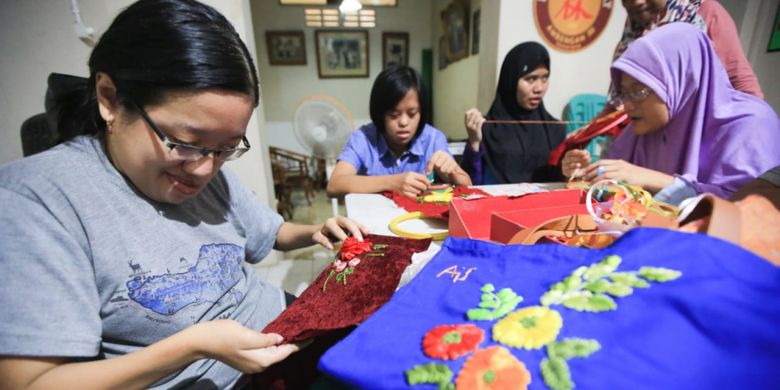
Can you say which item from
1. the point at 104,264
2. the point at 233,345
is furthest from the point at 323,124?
the point at 233,345

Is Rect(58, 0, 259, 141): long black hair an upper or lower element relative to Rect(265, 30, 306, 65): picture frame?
lower

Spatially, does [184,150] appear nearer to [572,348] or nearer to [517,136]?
[572,348]

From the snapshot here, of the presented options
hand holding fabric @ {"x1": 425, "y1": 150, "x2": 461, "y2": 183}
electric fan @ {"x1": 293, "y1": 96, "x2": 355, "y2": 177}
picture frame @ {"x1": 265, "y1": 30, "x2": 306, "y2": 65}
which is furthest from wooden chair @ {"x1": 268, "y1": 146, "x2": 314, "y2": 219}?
hand holding fabric @ {"x1": 425, "y1": 150, "x2": 461, "y2": 183}

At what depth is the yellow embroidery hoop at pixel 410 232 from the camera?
1123 millimetres

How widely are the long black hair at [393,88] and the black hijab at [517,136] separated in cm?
75

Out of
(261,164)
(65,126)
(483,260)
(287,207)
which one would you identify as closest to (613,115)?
(483,260)

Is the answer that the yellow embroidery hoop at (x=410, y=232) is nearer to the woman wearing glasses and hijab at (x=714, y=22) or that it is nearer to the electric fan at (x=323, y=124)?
the woman wearing glasses and hijab at (x=714, y=22)

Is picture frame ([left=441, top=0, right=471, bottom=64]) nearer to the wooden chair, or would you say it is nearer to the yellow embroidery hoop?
the wooden chair

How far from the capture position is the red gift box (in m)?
0.98

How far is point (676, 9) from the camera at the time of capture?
6.18ft

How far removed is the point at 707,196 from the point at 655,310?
0.30 meters

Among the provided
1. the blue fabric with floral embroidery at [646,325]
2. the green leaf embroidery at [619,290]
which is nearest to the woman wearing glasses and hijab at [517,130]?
the blue fabric with floral embroidery at [646,325]

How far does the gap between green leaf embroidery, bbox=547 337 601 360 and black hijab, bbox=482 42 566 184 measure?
2.02 metres

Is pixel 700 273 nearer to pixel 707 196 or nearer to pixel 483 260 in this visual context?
pixel 707 196
